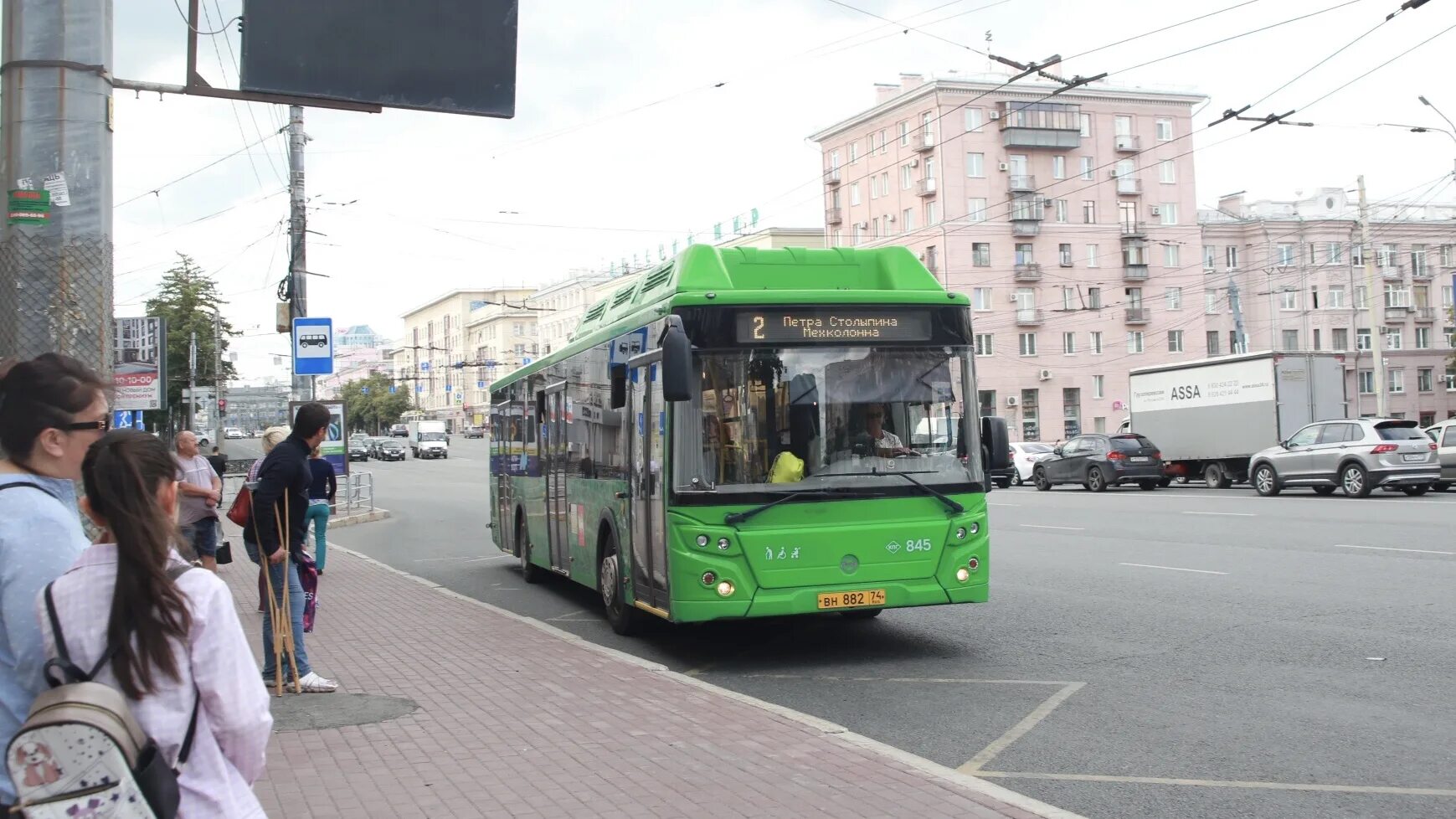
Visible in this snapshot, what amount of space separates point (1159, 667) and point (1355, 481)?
20864 millimetres

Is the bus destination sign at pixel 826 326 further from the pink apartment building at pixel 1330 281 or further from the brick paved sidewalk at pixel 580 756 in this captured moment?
the pink apartment building at pixel 1330 281

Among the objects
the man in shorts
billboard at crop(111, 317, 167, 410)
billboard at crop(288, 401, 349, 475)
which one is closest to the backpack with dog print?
the man in shorts

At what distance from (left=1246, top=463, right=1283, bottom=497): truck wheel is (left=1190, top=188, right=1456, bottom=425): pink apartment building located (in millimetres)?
46964

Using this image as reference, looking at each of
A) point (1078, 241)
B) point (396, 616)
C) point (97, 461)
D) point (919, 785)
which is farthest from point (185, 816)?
point (1078, 241)

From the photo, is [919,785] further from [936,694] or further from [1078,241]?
[1078,241]

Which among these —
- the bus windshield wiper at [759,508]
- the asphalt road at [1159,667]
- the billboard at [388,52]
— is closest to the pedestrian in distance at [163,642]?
the asphalt road at [1159,667]

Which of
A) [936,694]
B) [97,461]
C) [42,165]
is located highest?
[42,165]

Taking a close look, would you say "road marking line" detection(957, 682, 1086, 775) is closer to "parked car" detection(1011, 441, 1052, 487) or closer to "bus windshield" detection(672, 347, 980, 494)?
"bus windshield" detection(672, 347, 980, 494)

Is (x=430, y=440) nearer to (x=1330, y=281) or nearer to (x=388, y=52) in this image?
(x=1330, y=281)

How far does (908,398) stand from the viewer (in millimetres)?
10031

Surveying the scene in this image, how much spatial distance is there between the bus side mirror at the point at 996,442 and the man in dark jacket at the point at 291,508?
16.3ft

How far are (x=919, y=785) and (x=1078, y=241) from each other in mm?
69535

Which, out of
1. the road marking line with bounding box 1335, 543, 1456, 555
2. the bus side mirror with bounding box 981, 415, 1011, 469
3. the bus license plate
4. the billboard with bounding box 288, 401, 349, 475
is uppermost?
the billboard with bounding box 288, 401, 349, 475

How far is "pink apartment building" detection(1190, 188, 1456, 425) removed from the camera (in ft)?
246
